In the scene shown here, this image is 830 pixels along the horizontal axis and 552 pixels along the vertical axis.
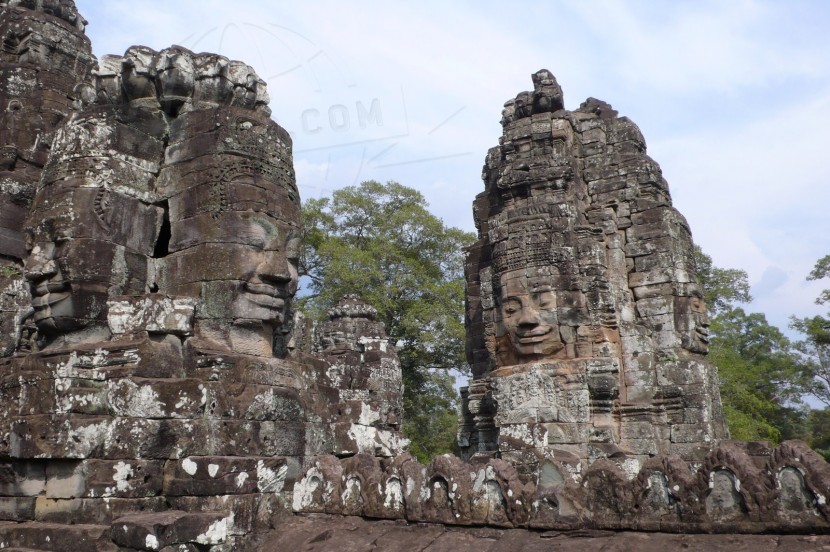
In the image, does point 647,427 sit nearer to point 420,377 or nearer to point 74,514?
point 74,514

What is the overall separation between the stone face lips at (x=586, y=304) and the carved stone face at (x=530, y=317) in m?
0.02

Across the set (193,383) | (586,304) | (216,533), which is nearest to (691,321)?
(586,304)

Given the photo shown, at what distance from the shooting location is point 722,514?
10.4 feet

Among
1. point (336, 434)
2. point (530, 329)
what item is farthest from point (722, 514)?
point (530, 329)

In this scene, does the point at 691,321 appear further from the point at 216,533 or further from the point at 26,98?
the point at 26,98

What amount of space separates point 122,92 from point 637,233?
896cm

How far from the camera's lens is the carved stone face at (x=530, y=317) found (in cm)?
1112

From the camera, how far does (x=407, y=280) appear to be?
2528cm

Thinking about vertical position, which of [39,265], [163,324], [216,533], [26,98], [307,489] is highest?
[26,98]

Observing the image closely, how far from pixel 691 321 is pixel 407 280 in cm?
1461

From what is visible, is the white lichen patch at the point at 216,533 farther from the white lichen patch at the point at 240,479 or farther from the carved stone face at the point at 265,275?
the carved stone face at the point at 265,275

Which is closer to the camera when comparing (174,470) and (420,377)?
(174,470)

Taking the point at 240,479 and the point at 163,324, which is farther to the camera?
the point at 163,324

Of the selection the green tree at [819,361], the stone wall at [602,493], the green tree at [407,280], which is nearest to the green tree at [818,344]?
the green tree at [819,361]
